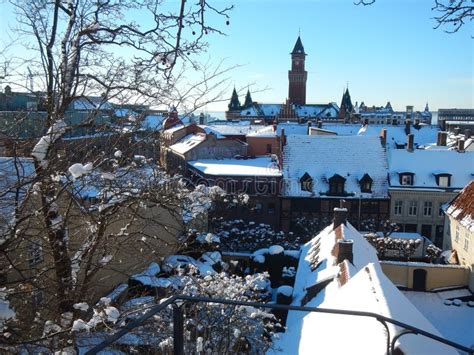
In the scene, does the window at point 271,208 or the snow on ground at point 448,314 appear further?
the window at point 271,208

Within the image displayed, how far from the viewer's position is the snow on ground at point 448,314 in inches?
675

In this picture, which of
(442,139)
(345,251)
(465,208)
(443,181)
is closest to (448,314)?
(345,251)

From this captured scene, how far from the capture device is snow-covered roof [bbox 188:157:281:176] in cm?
3244

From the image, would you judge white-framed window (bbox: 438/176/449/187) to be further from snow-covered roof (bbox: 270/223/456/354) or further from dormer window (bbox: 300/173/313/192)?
snow-covered roof (bbox: 270/223/456/354)

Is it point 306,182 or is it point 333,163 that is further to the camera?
point 333,163

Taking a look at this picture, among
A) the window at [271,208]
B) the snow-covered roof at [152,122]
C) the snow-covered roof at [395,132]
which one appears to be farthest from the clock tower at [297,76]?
the snow-covered roof at [152,122]

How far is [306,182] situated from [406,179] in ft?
22.8

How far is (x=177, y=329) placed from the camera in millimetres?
3203

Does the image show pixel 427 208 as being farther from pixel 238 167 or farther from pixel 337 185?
pixel 238 167

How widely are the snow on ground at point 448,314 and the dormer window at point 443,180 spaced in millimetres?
11413

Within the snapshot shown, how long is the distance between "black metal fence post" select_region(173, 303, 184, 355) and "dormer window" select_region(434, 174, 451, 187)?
31.9 metres

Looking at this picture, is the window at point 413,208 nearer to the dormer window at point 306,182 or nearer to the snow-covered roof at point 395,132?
the dormer window at point 306,182

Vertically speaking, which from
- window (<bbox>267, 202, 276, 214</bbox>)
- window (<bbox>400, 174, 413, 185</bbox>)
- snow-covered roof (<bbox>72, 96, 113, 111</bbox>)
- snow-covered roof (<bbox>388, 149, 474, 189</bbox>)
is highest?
snow-covered roof (<bbox>72, 96, 113, 111</bbox>)

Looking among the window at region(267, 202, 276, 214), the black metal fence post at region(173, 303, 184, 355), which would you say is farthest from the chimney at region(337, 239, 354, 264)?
the window at region(267, 202, 276, 214)
